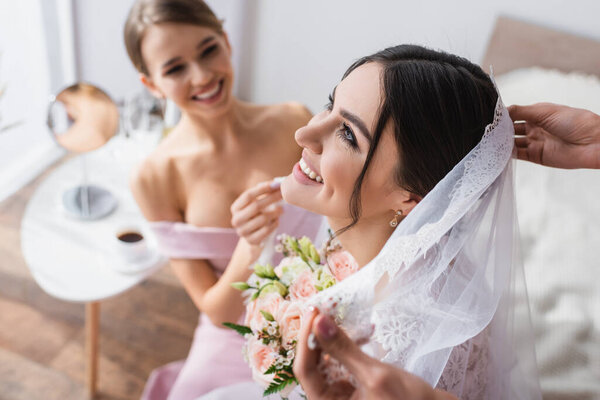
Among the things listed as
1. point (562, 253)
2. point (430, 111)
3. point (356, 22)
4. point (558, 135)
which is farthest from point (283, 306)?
point (356, 22)

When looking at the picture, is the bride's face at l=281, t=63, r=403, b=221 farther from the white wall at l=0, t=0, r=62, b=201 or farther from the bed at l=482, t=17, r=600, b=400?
the white wall at l=0, t=0, r=62, b=201

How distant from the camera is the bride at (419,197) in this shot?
2.82ft

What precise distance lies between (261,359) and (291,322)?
4.2 inches

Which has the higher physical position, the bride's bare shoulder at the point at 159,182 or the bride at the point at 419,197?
the bride at the point at 419,197

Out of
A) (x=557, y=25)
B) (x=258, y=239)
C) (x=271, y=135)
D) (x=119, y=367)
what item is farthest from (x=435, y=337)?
(x=557, y=25)

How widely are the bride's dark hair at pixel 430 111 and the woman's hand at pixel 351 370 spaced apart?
1.12ft

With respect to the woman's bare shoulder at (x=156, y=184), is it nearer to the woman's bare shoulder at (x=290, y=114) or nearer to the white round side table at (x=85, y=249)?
the white round side table at (x=85, y=249)

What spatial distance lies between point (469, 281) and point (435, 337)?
0.45 feet

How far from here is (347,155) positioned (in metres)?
0.92

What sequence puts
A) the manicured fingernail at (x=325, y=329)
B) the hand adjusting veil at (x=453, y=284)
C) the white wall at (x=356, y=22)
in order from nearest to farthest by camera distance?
the manicured fingernail at (x=325, y=329) → the hand adjusting veil at (x=453, y=284) → the white wall at (x=356, y=22)

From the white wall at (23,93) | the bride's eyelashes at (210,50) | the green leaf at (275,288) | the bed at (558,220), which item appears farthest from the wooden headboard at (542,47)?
the white wall at (23,93)

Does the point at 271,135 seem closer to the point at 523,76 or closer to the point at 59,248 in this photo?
→ the point at 59,248

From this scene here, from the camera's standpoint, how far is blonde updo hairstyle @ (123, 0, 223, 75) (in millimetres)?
1357

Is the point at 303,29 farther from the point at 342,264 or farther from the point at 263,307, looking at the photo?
the point at 263,307
